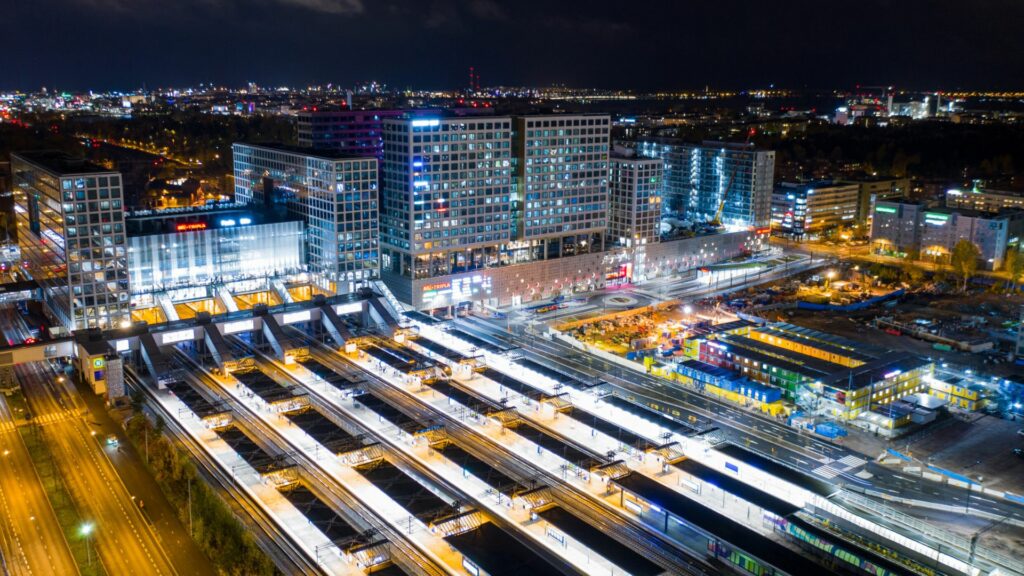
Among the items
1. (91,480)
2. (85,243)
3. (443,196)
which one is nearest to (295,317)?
(85,243)

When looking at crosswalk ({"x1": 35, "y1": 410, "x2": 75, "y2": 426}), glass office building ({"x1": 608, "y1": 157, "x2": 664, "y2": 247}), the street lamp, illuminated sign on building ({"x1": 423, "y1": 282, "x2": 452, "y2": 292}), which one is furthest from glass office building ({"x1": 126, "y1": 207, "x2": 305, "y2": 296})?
glass office building ({"x1": 608, "y1": 157, "x2": 664, "y2": 247})

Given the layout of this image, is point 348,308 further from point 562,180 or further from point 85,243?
point 562,180

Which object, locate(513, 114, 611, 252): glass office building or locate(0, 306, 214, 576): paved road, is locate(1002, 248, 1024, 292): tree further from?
locate(0, 306, 214, 576): paved road

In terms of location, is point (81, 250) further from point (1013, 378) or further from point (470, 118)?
point (1013, 378)

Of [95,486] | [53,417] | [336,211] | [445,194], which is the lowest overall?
[95,486]

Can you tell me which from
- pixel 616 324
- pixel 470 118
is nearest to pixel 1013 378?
pixel 616 324

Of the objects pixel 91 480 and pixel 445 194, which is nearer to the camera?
pixel 91 480

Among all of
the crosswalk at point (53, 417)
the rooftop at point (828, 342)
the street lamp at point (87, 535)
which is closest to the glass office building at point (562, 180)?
the rooftop at point (828, 342)

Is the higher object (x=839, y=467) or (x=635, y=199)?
(x=635, y=199)
